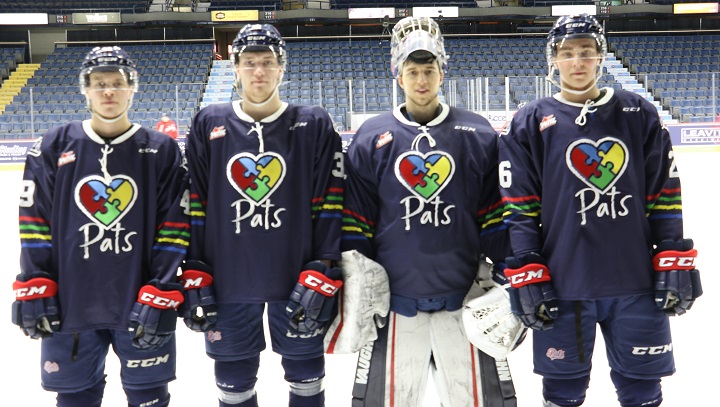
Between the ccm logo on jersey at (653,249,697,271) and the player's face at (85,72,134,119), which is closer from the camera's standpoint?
the ccm logo on jersey at (653,249,697,271)

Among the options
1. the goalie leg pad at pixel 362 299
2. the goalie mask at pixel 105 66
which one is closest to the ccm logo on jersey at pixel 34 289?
the goalie mask at pixel 105 66

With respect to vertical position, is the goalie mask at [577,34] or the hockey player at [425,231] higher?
the goalie mask at [577,34]

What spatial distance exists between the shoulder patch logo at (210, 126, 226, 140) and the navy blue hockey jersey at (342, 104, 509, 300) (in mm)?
442

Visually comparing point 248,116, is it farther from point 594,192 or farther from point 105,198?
point 594,192

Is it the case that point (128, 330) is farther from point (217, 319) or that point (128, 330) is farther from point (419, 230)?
point (419, 230)

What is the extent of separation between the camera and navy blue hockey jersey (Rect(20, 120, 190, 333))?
231 centimetres

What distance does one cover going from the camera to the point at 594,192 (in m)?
2.26

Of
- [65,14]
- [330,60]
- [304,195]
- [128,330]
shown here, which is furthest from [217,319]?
[65,14]

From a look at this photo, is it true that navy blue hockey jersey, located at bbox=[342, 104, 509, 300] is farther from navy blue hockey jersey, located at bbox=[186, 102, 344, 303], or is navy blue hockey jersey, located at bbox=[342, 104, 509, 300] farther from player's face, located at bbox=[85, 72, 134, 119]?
player's face, located at bbox=[85, 72, 134, 119]

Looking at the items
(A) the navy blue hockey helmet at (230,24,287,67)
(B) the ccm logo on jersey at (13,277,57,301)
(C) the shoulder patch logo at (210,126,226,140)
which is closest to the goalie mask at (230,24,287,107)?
(A) the navy blue hockey helmet at (230,24,287,67)

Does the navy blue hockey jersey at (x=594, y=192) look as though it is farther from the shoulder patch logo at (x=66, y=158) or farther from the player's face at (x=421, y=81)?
the shoulder patch logo at (x=66, y=158)

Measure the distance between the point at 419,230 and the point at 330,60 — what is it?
16.2 m

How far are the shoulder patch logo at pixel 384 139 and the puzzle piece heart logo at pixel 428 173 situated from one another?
0.10 metres

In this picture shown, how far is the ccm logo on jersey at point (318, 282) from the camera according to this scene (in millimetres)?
2328
